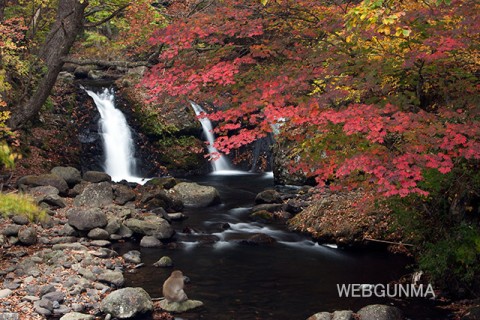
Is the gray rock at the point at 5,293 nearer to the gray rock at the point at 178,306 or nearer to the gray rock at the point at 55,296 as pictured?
the gray rock at the point at 55,296

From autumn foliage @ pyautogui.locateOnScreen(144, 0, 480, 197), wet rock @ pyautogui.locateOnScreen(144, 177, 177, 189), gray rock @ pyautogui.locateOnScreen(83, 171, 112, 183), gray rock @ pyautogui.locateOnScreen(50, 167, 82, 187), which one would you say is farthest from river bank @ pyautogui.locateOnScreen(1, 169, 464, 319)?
autumn foliage @ pyautogui.locateOnScreen(144, 0, 480, 197)

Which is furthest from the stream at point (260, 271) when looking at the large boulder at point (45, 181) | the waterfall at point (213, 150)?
the waterfall at point (213, 150)

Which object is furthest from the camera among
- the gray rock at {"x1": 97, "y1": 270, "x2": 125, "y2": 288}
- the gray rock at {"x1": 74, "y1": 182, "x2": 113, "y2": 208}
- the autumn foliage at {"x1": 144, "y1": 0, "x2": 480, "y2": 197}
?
the gray rock at {"x1": 74, "y1": 182, "x2": 113, "y2": 208}

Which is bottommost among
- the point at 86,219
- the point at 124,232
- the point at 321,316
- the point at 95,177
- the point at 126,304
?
the point at 321,316

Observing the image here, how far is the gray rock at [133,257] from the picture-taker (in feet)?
34.6

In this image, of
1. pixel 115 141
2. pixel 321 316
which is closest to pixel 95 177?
pixel 115 141

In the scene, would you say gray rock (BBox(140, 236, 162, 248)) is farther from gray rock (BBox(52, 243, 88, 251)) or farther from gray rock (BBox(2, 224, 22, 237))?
gray rock (BBox(2, 224, 22, 237))

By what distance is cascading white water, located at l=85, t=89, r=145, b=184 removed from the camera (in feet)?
65.8

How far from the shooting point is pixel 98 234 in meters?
11.6

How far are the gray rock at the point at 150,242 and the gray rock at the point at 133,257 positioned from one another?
2.17 ft

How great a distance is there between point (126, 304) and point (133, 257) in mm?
2836

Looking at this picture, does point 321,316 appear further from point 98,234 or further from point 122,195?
point 122,195

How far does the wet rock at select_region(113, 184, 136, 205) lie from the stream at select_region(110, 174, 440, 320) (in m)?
2.15

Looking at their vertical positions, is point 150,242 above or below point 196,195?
below
